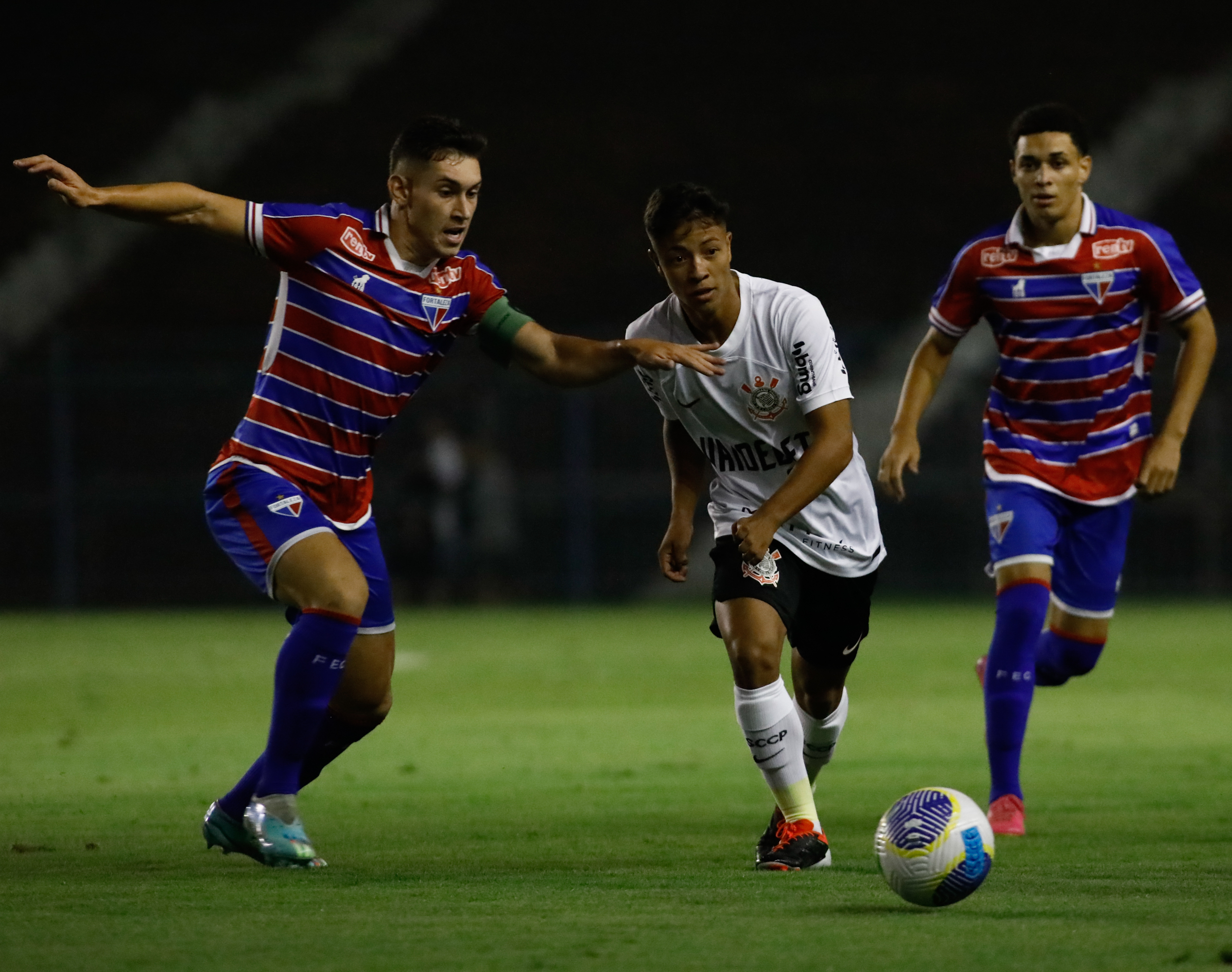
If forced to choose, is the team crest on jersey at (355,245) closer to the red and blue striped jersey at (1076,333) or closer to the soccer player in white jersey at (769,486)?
the soccer player in white jersey at (769,486)

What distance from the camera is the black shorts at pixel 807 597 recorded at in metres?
5.96

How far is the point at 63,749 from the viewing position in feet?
30.6

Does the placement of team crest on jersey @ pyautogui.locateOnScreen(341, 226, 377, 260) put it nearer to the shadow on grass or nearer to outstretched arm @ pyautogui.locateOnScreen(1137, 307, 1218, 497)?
the shadow on grass

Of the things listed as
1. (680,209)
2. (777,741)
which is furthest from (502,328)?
(777,741)

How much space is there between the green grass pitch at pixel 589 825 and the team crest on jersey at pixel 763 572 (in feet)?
2.73

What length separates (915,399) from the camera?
7023mm

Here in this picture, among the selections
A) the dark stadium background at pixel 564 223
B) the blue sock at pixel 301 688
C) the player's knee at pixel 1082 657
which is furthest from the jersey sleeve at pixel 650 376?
the dark stadium background at pixel 564 223

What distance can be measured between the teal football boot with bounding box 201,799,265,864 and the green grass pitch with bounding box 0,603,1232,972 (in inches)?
2.0

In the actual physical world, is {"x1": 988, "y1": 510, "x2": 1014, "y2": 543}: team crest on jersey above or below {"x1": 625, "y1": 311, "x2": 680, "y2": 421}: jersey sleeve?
below

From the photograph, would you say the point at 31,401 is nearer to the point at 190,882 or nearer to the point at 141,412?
the point at 141,412

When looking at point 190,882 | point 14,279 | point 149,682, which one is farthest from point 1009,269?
point 14,279

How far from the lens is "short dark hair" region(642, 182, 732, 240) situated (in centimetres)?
577

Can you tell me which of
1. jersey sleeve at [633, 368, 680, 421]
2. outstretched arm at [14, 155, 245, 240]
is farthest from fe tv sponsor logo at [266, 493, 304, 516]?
jersey sleeve at [633, 368, 680, 421]

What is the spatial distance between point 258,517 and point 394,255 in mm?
919
